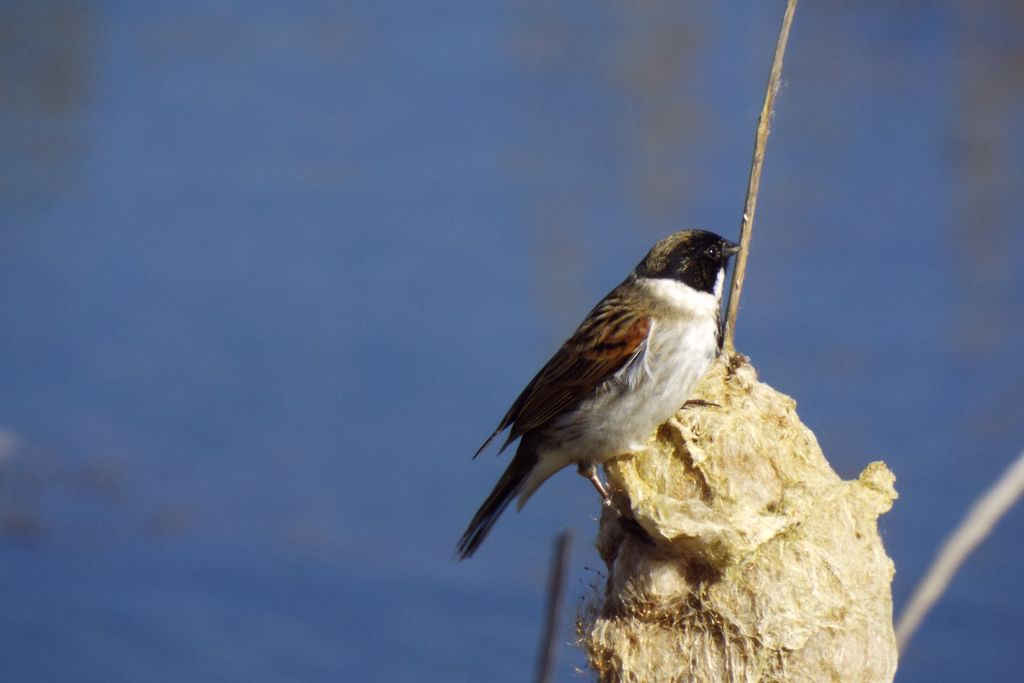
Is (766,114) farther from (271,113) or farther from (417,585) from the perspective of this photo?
(271,113)

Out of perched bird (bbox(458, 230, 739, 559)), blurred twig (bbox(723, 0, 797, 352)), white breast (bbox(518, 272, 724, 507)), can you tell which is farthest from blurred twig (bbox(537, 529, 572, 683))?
blurred twig (bbox(723, 0, 797, 352))

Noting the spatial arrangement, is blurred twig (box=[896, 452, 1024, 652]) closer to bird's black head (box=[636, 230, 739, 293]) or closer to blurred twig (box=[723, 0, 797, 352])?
blurred twig (box=[723, 0, 797, 352])

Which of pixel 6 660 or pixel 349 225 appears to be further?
pixel 349 225

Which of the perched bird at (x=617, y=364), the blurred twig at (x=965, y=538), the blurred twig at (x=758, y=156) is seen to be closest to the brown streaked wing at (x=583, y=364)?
the perched bird at (x=617, y=364)

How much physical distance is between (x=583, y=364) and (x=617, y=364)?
0.12 meters

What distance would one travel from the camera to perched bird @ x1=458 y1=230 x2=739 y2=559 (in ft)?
16.2

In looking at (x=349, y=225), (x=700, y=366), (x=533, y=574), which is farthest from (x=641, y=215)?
(x=700, y=366)

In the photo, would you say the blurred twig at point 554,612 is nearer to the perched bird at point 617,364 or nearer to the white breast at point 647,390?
the white breast at point 647,390

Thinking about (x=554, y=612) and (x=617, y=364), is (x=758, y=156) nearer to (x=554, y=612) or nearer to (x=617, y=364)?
(x=617, y=364)

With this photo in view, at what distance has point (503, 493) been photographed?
5.31 meters

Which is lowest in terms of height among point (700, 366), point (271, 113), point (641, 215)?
point (700, 366)

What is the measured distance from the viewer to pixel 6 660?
7664mm

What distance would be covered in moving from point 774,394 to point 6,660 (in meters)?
4.77

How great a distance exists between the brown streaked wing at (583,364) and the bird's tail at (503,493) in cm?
11
